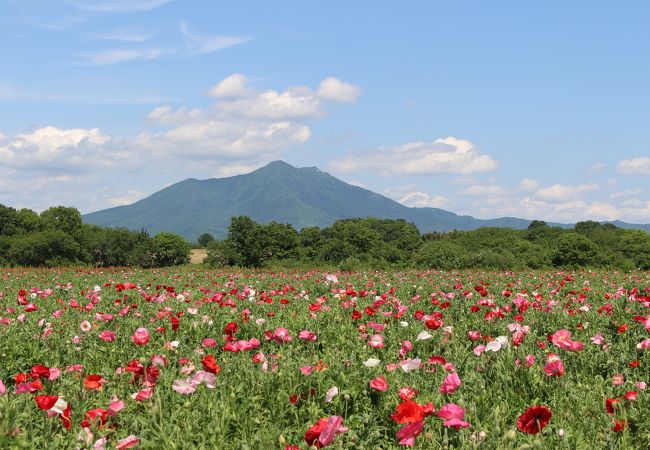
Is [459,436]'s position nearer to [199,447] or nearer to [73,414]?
[199,447]

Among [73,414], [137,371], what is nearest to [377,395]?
[137,371]

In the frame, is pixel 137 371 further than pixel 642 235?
No

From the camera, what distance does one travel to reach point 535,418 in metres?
2.50

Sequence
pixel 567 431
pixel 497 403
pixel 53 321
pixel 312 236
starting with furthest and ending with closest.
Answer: pixel 312 236 → pixel 53 321 → pixel 497 403 → pixel 567 431

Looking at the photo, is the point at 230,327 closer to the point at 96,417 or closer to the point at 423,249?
the point at 96,417

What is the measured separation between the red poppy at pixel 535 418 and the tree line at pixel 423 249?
29.4 meters

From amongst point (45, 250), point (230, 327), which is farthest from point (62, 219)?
point (230, 327)

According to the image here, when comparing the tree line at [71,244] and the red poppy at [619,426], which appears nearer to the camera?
the red poppy at [619,426]

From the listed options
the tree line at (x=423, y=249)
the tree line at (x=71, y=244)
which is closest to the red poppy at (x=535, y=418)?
the tree line at (x=423, y=249)

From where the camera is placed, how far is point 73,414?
3566 mm

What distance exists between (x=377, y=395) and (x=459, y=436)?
98 cm

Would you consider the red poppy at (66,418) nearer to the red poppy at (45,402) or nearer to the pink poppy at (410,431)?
the red poppy at (45,402)

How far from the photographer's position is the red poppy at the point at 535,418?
8.09 ft

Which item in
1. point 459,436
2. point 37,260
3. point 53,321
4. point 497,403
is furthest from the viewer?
point 37,260
